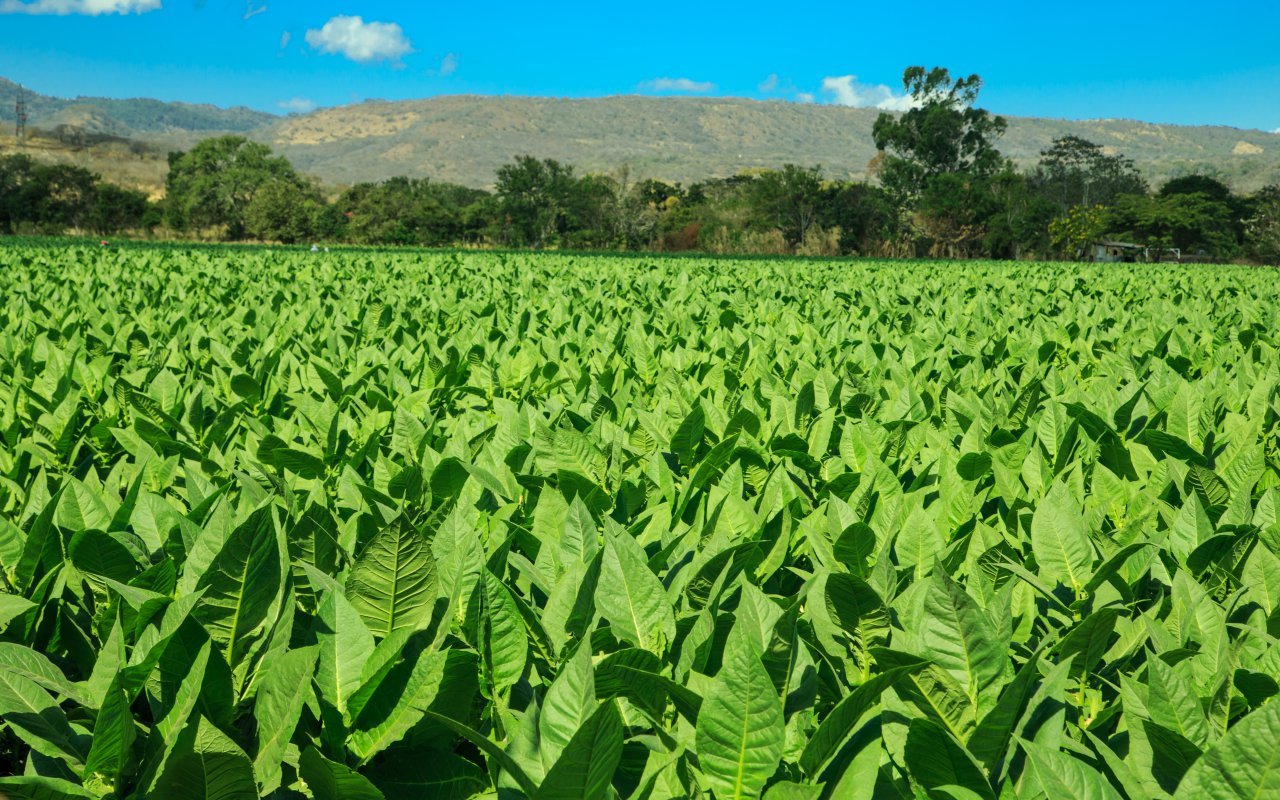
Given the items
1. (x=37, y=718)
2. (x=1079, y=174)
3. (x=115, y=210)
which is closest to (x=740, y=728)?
(x=37, y=718)

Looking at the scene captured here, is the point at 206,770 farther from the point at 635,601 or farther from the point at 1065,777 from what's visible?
the point at 1065,777

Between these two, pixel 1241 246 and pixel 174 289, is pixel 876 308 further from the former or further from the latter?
pixel 1241 246

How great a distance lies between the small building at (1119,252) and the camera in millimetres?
67000

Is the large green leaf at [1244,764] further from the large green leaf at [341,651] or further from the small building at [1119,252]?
the small building at [1119,252]

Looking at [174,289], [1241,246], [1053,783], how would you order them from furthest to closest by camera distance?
[1241,246] < [174,289] < [1053,783]

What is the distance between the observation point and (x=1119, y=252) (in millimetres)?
71938

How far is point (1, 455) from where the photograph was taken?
7.97 ft

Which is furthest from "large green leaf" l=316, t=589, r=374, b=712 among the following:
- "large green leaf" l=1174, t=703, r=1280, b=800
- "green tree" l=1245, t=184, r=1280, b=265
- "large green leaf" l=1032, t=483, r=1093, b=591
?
"green tree" l=1245, t=184, r=1280, b=265

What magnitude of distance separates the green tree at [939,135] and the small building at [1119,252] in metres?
11.7

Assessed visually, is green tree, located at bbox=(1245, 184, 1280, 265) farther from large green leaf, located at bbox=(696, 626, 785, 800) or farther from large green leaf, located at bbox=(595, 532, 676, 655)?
large green leaf, located at bbox=(696, 626, 785, 800)

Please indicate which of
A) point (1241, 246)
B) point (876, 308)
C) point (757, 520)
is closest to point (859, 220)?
point (1241, 246)

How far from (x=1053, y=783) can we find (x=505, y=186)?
8704 centimetres

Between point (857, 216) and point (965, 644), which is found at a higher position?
point (857, 216)

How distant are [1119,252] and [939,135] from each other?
A: 64.0ft
